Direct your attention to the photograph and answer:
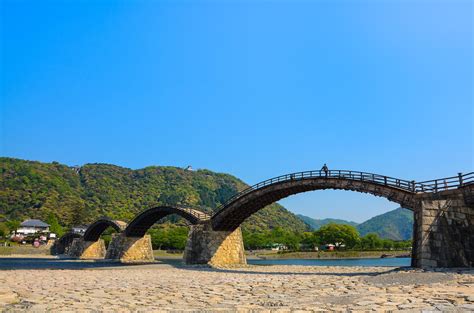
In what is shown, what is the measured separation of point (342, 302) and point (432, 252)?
46.4 ft

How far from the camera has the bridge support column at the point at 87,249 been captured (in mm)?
85438

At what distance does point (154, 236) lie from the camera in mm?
122188

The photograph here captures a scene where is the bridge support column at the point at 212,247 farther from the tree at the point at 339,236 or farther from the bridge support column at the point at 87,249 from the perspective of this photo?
the tree at the point at 339,236

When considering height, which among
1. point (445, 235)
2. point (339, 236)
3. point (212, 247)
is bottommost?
point (212, 247)

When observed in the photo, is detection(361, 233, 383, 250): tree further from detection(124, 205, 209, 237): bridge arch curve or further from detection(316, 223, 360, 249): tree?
detection(124, 205, 209, 237): bridge arch curve

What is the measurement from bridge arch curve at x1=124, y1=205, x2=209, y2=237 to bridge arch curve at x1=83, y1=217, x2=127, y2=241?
3718mm

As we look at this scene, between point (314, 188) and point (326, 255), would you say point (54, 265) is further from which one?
point (326, 255)

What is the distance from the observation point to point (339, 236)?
114 metres

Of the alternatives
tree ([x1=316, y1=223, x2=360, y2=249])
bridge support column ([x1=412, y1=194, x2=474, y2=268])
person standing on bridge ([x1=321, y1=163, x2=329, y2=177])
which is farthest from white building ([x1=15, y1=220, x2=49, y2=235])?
bridge support column ([x1=412, y1=194, x2=474, y2=268])

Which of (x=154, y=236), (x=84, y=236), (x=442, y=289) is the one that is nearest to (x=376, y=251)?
(x=154, y=236)

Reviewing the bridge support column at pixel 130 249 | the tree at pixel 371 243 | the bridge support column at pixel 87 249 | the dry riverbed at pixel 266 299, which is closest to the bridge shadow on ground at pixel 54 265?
the bridge support column at pixel 130 249

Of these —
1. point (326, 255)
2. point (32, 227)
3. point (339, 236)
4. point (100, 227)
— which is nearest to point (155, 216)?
point (100, 227)

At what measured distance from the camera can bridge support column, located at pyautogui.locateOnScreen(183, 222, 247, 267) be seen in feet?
145

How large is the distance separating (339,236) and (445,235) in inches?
3686
